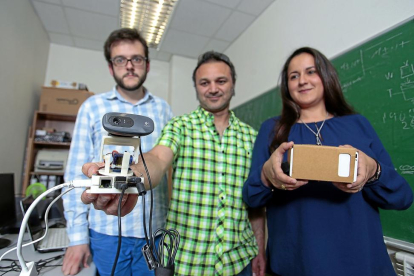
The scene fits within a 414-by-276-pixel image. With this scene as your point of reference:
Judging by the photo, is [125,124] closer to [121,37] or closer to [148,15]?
[121,37]

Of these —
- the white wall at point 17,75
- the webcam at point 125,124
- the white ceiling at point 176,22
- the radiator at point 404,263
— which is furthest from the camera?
the white ceiling at point 176,22

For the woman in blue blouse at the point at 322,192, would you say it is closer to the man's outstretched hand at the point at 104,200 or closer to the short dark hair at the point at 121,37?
the man's outstretched hand at the point at 104,200

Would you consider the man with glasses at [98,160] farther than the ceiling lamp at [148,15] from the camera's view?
No

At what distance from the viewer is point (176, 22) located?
2.89m

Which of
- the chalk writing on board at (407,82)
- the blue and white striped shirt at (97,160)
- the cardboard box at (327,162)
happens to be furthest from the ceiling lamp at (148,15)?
the cardboard box at (327,162)

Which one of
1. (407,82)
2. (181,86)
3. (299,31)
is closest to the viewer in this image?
(407,82)

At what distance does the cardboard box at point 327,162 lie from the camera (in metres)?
0.65

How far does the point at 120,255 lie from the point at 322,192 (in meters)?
0.87

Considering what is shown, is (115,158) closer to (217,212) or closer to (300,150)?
(300,150)

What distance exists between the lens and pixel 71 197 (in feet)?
3.67

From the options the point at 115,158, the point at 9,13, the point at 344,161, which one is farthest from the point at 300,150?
the point at 9,13

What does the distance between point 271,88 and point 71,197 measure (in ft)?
6.29

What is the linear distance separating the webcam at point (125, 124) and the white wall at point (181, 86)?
10.6ft

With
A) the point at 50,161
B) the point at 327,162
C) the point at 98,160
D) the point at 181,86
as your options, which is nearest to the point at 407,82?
the point at 327,162
